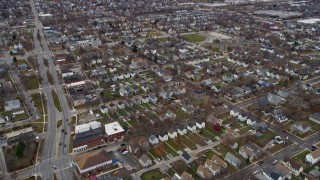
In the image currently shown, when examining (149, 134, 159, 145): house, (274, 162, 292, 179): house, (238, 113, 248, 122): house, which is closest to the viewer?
(274, 162, 292, 179): house

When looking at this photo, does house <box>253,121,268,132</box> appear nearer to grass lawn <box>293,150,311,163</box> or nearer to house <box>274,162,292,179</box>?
grass lawn <box>293,150,311,163</box>

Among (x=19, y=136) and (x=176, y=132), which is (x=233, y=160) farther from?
(x=19, y=136)

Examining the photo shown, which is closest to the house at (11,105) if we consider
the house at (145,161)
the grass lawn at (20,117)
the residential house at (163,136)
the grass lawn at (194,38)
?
the grass lawn at (20,117)

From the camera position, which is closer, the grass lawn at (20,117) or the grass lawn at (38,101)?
the grass lawn at (20,117)

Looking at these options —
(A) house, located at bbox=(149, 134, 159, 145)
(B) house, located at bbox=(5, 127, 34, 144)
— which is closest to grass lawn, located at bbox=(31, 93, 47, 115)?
(B) house, located at bbox=(5, 127, 34, 144)

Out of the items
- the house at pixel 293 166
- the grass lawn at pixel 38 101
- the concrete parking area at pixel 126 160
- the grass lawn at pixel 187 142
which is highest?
the grass lawn at pixel 38 101

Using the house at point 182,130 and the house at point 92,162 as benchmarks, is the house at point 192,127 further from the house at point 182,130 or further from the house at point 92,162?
the house at point 92,162
